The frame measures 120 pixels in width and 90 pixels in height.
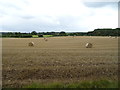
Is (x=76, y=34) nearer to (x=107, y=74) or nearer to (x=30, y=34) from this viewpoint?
(x=30, y=34)

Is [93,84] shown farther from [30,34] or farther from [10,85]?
[30,34]

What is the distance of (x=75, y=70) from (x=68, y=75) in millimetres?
1204

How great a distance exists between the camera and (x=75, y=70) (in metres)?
13.6

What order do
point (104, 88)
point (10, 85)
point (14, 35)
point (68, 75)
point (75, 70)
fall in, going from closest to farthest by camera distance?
point (104, 88), point (10, 85), point (68, 75), point (75, 70), point (14, 35)

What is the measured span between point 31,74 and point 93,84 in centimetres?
455

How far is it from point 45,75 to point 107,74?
11.3ft

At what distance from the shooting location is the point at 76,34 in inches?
5020

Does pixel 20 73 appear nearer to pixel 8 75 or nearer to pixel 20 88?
pixel 8 75

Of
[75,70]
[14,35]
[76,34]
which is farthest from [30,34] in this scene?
[75,70]

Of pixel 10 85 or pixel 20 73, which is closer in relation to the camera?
pixel 10 85

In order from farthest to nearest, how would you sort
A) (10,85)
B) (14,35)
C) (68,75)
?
(14,35) < (68,75) < (10,85)

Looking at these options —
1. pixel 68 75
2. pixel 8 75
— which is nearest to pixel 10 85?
pixel 8 75

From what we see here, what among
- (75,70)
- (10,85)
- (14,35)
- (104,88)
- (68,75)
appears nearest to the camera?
(104,88)

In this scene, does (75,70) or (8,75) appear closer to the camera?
(8,75)
